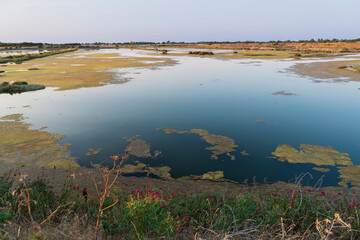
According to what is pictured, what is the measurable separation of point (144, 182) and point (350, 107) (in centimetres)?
1533

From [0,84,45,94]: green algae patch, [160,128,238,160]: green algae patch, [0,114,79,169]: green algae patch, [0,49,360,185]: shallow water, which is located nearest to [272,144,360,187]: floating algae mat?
[0,49,360,185]: shallow water

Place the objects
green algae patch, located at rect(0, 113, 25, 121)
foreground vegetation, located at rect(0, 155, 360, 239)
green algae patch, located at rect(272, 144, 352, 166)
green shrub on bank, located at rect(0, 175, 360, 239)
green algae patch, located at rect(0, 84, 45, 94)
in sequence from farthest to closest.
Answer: green algae patch, located at rect(0, 84, 45, 94), green algae patch, located at rect(0, 113, 25, 121), green algae patch, located at rect(272, 144, 352, 166), green shrub on bank, located at rect(0, 175, 360, 239), foreground vegetation, located at rect(0, 155, 360, 239)

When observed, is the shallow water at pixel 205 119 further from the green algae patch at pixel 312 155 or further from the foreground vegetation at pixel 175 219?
the foreground vegetation at pixel 175 219

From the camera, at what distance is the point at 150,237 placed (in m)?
3.80

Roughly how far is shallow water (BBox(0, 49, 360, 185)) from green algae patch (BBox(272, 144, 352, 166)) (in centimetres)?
31

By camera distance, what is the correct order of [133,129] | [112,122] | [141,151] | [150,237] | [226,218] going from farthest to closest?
[112,122] → [133,129] → [141,151] → [226,218] → [150,237]

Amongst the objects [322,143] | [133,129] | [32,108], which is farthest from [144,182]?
[32,108]

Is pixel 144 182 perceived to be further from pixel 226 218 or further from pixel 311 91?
pixel 311 91

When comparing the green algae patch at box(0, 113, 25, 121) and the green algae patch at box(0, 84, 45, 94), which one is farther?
the green algae patch at box(0, 84, 45, 94)

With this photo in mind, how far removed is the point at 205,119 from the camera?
1265cm

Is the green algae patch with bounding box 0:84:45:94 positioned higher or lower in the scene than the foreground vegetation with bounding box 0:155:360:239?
higher

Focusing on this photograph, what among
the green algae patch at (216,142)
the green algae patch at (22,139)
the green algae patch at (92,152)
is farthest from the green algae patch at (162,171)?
the green algae patch at (22,139)

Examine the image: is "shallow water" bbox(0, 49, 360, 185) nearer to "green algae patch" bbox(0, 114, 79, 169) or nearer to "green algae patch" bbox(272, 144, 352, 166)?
"green algae patch" bbox(272, 144, 352, 166)

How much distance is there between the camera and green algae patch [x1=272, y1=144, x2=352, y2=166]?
812cm
